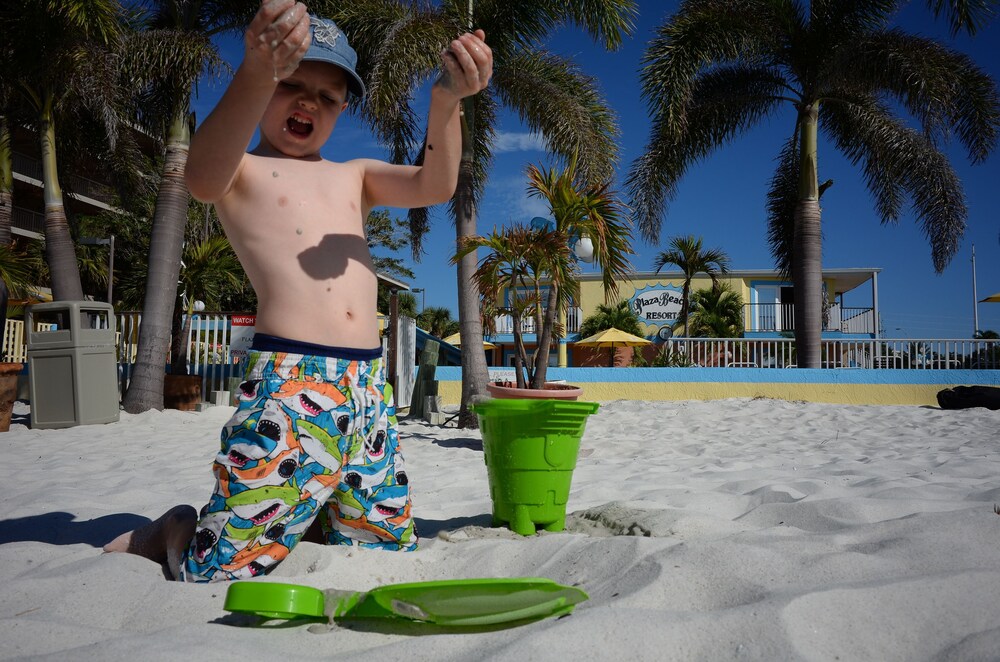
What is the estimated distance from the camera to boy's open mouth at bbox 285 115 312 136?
6.52 feet

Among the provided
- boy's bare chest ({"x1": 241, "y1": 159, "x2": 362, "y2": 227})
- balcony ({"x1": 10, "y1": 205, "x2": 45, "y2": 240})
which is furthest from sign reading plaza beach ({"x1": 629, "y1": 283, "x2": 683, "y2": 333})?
boy's bare chest ({"x1": 241, "y1": 159, "x2": 362, "y2": 227})

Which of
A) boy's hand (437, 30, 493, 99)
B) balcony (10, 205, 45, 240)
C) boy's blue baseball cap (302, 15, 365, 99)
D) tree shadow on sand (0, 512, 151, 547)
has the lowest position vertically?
tree shadow on sand (0, 512, 151, 547)

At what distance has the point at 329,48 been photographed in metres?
1.89

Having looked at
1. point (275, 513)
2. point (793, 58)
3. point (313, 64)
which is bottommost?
point (275, 513)

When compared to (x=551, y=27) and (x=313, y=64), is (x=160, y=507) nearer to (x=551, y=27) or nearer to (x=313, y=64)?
(x=313, y=64)

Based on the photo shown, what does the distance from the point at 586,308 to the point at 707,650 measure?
2535 centimetres

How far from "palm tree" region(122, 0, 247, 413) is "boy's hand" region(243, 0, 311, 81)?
23.8ft

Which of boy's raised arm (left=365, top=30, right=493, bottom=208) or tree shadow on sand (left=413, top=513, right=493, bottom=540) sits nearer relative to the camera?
boy's raised arm (left=365, top=30, right=493, bottom=208)

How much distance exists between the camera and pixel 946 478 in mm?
3180

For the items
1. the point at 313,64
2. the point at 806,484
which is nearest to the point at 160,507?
the point at 313,64

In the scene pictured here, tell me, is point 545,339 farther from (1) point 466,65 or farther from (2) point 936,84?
(2) point 936,84

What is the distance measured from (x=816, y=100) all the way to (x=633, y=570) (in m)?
11.2

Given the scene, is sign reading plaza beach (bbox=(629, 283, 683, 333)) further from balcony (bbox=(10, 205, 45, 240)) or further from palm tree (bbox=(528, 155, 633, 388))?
balcony (bbox=(10, 205, 45, 240))

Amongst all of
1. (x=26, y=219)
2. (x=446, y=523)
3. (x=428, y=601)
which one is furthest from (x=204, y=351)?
(x=26, y=219)
